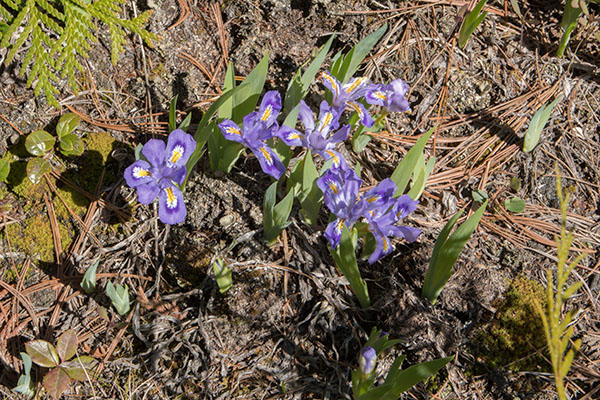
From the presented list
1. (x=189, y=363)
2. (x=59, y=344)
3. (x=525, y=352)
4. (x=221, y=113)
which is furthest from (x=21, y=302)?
(x=525, y=352)

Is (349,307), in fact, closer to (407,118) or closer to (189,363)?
(189,363)

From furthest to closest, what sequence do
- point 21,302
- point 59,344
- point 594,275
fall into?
point 594,275
point 21,302
point 59,344

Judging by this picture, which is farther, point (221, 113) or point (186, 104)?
point (186, 104)

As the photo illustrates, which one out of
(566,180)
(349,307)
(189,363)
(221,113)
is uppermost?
(221,113)

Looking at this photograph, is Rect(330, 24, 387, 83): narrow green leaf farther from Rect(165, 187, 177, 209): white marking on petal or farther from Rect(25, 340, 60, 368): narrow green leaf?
Rect(25, 340, 60, 368): narrow green leaf

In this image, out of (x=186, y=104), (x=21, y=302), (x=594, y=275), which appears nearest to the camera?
(x=21, y=302)

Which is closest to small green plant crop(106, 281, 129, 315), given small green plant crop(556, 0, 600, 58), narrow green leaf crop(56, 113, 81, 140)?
narrow green leaf crop(56, 113, 81, 140)

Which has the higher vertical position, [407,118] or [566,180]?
[407,118]

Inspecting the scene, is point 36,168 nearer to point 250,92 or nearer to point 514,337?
point 250,92
